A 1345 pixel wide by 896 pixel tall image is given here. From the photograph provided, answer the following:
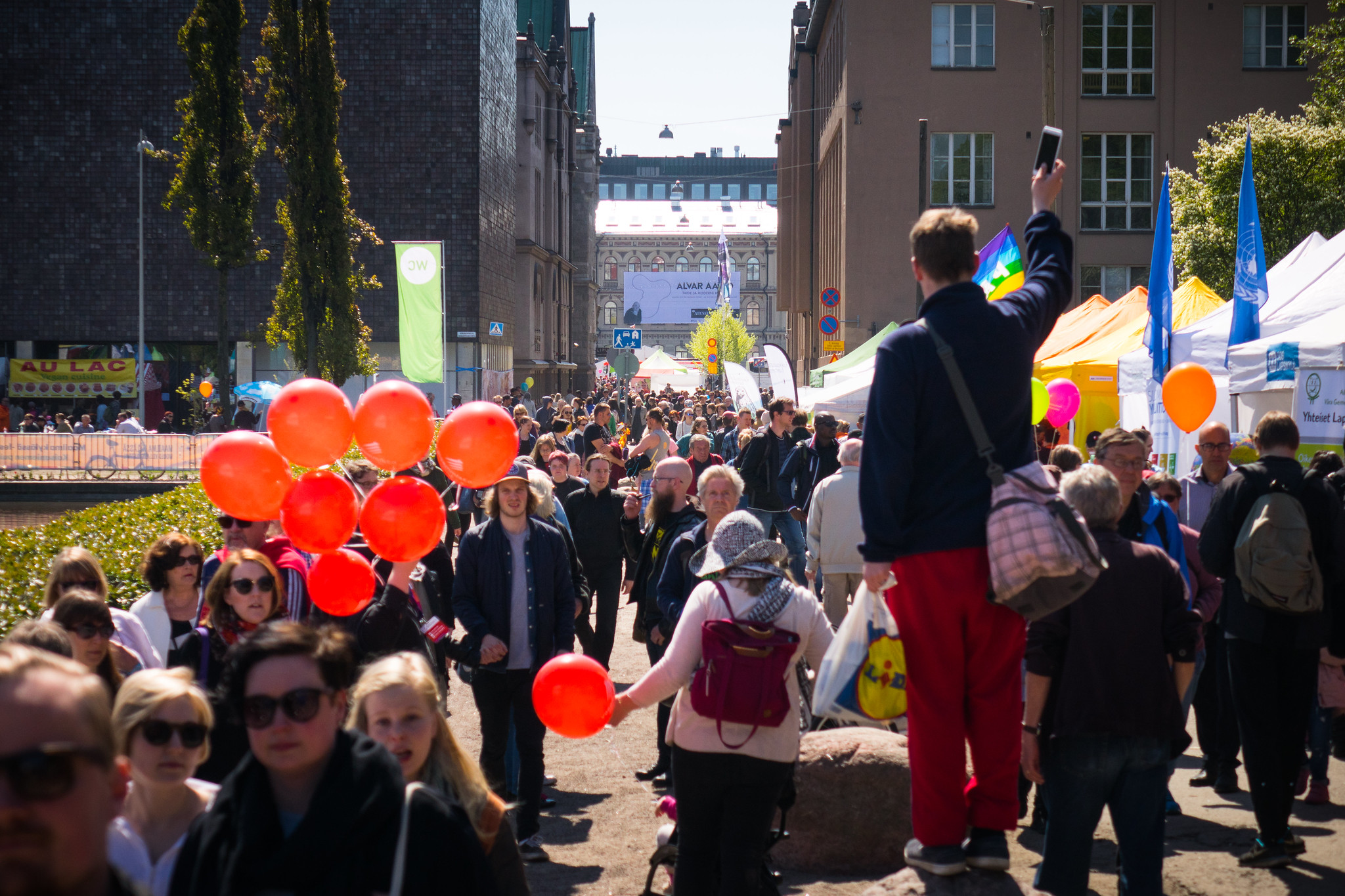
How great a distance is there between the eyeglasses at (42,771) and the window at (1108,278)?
39.6 metres

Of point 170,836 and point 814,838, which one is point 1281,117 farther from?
point 170,836

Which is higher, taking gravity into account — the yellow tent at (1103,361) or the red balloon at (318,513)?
the yellow tent at (1103,361)

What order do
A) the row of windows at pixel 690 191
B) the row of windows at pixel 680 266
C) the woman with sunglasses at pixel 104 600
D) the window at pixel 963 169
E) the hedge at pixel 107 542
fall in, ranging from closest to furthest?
the woman with sunglasses at pixel 104 600
the hedge at pixel 107 542
the window at pixel 963 169
the row of windows at pixel 680 266
the row of windows at pixel 690 191

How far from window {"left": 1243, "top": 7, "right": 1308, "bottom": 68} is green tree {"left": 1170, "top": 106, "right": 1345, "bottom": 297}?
10277mm

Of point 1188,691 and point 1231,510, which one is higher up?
point 1231,510

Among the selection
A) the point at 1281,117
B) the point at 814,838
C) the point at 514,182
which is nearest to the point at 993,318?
the point at 814,838

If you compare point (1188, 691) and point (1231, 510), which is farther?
point (1188, 691)

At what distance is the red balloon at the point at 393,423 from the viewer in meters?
5.86

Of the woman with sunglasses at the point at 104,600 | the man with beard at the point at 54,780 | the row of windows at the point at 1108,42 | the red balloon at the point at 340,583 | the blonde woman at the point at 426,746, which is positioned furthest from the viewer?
the row of windows at the point at 1108,42

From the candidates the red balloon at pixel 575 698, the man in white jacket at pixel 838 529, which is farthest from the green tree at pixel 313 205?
the red balloon at pixel 575 698

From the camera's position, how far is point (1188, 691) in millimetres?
6844

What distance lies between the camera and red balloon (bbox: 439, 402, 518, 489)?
234 inches

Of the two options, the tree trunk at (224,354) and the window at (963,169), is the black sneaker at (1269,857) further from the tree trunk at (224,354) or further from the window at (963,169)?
the window at (963,169)

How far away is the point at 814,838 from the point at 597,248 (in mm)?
118179
